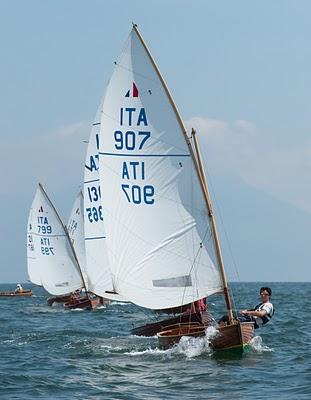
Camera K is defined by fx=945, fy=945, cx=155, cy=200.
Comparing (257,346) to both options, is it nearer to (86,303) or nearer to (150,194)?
(150,194)

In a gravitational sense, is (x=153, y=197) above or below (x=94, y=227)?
above

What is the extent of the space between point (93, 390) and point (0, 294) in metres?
67.2

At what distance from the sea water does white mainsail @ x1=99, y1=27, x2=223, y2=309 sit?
1.98 metres

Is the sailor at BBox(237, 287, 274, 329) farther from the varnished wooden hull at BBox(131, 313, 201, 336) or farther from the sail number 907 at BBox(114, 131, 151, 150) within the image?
the sail number 907 at BBox(114, 131, 151, 150)

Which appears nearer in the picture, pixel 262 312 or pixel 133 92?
pixel 262 312

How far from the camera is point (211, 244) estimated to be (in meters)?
27.2

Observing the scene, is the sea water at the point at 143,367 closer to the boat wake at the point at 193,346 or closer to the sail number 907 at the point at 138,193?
the boat wake at the point at 193,346

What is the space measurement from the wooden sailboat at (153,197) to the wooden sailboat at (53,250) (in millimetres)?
29342

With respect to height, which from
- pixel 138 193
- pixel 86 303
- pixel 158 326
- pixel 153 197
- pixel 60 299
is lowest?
pixel 158 326

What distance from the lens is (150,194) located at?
2795 cm

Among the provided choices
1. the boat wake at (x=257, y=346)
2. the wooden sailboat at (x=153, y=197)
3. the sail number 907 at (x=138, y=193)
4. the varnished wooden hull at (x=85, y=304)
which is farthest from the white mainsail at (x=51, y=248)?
the boat wake at (x=257, y=346)

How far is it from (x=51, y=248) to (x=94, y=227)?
1941 cm

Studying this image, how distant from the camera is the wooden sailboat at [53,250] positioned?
194 ft

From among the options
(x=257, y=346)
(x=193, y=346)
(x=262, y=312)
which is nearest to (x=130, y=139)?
(x=193, y=346)
